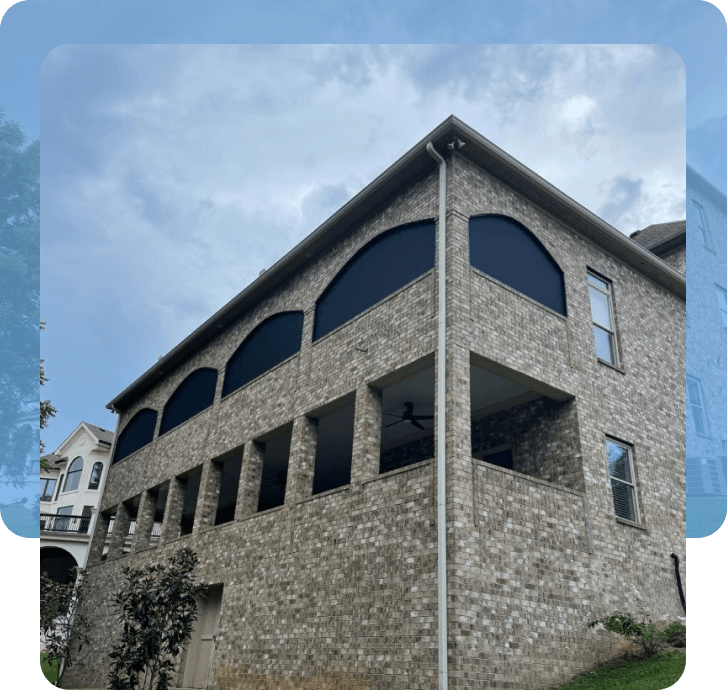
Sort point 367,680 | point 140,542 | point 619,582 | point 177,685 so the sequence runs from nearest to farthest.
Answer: point 367,680, point 619,582, point 177,685, point 140,542

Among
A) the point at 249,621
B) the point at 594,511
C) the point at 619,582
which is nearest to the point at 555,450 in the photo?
the point at 594,511

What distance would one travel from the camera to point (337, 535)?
11406 millimetres

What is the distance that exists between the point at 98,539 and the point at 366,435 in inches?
590

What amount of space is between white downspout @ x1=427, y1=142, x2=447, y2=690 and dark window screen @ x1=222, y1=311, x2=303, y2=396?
4782 mm

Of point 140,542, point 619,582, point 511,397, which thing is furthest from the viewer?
point 140,542

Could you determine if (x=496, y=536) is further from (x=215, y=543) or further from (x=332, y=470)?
(x=332, y=470)

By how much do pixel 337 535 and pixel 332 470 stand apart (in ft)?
28.5

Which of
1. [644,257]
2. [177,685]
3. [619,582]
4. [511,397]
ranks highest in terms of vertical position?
[644,257]

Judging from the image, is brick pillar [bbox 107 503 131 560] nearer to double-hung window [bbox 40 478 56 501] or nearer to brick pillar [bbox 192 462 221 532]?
brick pillar [bbox 192 462 221 532]

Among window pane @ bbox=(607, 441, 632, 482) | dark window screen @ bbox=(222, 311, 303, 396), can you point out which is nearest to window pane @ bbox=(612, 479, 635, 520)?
window pane @ bbox=(607, 441, 632, 482)

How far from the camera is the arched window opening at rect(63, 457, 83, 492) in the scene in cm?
4322

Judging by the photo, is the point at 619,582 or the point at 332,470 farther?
the point at 332,470

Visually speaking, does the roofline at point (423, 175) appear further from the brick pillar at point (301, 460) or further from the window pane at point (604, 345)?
the brick pillar at point (301, 460)

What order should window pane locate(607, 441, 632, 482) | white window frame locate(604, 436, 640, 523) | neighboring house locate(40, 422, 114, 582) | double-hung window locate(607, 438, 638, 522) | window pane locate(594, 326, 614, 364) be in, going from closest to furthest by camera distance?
white window frame locate(604, 436, 640, 523) < double-hung window locate(607, 438, 638, 522) < window pane locate(607, 441, 632, 482) < window pane locate(594, 326, 614, 364) < neighboring house locate(40, 422, 114, 582)
